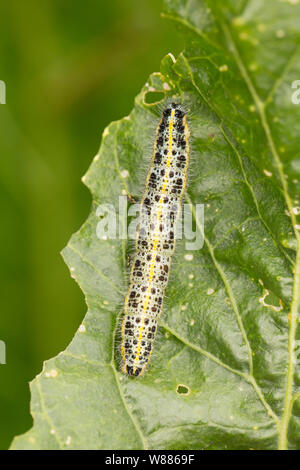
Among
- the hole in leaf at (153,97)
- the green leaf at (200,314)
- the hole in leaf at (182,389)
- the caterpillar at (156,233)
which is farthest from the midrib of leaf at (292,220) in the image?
the hole in leaf at (182,389)

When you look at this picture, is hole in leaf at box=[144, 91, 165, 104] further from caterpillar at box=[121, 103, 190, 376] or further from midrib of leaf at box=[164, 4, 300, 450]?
midrib of leaf at box=[164, 4, 300, 450]

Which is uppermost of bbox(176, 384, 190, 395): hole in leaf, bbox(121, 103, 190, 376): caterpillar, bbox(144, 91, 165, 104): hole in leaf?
bbox(144, 91, 165, 104): hole in leaf

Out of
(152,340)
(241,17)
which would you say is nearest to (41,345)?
(152,340)

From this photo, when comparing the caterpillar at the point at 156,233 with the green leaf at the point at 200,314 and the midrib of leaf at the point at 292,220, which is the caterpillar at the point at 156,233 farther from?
the midrib of leaf at the point at 292,220

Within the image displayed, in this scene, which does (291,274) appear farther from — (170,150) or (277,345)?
(170,150)

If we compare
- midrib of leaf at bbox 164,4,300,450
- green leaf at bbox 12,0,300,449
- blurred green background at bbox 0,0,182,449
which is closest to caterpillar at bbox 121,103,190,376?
green leaf at bbox 12,0,300,449

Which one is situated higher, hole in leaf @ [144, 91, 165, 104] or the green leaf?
hole in leaf @ [144, 91, 165, 104]

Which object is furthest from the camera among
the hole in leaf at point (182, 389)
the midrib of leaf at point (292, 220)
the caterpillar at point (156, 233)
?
the caterpillar at point (156, 233)
